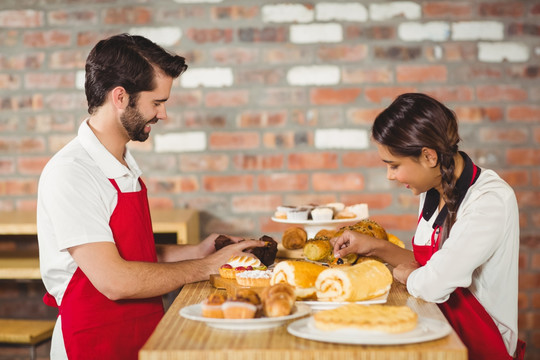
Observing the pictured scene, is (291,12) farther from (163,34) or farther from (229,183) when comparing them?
(229,183)

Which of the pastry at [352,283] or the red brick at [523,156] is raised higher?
the red brick at [523,156]

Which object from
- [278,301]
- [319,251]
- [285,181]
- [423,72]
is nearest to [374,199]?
[285,181]

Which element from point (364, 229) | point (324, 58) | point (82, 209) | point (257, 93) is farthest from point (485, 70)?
point (82, 209)

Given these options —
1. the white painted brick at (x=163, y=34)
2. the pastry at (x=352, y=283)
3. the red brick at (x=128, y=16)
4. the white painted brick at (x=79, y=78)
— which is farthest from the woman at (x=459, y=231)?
the white painted brick at (x=79, y=78)

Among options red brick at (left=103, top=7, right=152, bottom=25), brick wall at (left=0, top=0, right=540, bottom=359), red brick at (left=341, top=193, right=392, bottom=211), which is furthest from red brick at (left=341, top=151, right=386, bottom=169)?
red brick at (left=103, top=7, right=152, bottom=25)

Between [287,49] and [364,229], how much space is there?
4.62 feet

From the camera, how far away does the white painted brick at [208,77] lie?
140 inches

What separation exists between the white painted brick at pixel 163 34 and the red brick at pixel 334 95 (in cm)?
77

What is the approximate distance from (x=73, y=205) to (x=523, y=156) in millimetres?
2480

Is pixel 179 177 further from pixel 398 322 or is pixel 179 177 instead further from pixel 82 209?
pixel 398 322

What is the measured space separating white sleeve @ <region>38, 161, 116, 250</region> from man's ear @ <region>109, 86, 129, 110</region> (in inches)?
10.1

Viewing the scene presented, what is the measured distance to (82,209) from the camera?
1.99 m

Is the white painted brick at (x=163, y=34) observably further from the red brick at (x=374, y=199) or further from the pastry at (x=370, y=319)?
the pastry at (x=370, y=319)

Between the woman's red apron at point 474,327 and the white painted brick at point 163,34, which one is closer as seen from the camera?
the woman's red apron at point 474,327
